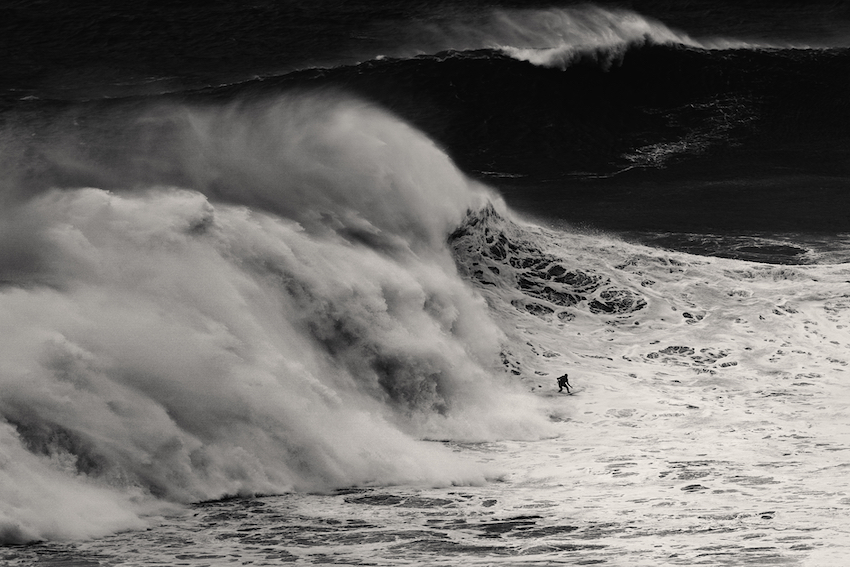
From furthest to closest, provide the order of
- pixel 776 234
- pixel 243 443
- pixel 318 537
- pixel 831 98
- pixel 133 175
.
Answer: pixel 831 98
pixel 776 234
pixel 133 175
pixel 243 443
pixel 318 537

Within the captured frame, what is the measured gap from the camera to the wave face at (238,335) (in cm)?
1138

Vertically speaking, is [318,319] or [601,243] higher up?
[601,243]

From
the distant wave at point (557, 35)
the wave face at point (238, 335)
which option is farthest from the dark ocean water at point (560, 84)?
the wave face at point (238, 335)

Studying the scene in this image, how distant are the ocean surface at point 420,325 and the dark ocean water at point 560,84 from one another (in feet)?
0.49

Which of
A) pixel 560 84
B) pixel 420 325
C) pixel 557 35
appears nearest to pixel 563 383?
pixel 420 325

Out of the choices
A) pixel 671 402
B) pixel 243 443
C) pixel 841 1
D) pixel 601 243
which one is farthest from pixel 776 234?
pixel 841 1

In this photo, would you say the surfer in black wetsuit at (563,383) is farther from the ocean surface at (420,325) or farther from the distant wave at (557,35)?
the distant wave at (557,35)

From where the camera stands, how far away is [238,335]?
1326cm

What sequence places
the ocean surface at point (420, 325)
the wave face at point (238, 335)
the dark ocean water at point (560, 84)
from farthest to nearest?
1. the dark ocean water at point (560, 84)
2. the wave face at point (238, 335)
3. the ocean surface at point (420, 325)

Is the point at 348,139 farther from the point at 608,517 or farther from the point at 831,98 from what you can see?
the point at 831,98

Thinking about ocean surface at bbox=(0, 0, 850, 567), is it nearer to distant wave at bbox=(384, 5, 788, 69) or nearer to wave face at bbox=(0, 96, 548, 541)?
wave face at bbox=(0, 96, 548, 541)

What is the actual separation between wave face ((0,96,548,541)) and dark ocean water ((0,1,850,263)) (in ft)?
21.6

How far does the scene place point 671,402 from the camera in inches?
585

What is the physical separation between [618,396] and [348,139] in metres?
6.21
